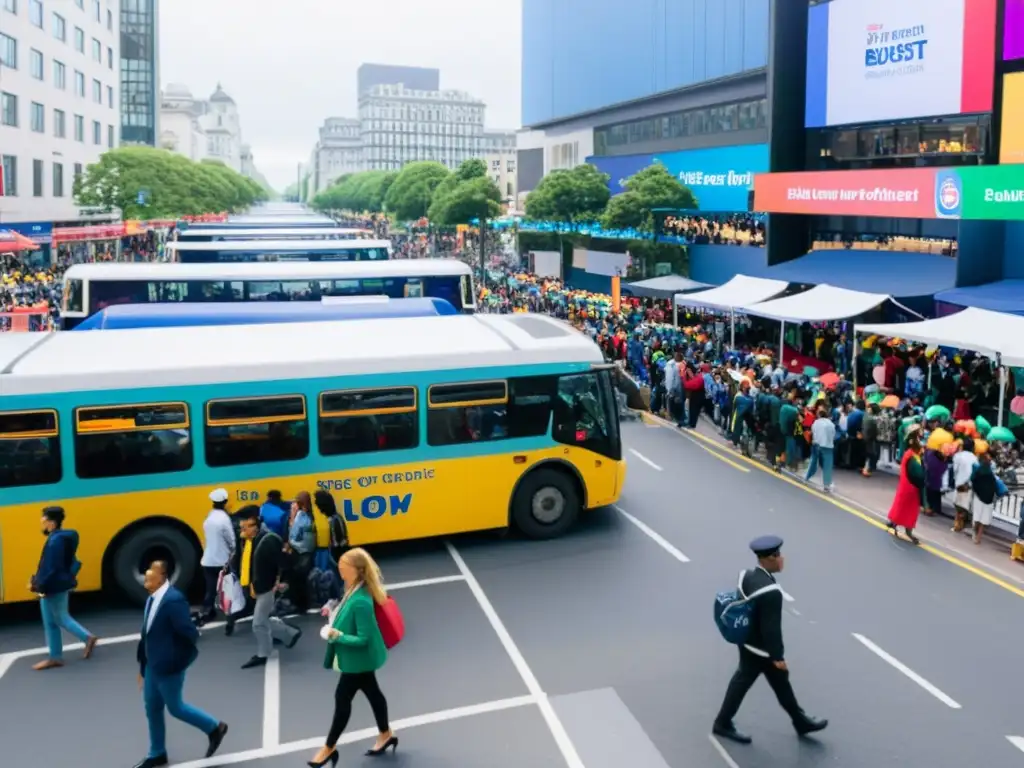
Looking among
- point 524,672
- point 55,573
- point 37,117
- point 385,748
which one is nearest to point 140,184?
point 37,117

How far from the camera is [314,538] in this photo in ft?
32.7

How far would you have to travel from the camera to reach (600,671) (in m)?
9.02

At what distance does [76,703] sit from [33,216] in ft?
188

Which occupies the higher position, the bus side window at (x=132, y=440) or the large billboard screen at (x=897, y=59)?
the large billboard screen at (x=897, y=59)

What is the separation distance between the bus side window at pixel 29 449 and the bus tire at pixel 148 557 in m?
1.04

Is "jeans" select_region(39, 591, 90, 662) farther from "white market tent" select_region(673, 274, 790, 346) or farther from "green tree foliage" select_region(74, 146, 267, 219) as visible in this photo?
"green tree foliage" select_region(74, 146, 267, 219)

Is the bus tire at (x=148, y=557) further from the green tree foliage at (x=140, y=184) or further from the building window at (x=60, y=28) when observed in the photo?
the building window at (x=60, y=28)

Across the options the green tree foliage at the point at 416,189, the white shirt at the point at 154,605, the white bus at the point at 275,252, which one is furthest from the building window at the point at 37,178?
the white shirt at the point at 154,605

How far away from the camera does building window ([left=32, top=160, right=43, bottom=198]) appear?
5934 centimetres

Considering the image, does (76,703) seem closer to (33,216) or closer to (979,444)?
(979,444)

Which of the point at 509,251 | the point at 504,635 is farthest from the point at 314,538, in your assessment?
the point at 509,251

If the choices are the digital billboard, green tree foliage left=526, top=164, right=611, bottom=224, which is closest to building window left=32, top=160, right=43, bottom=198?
green tree foliage left=526, top=164, right=611, bottom=224

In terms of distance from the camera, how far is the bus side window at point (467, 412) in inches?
471

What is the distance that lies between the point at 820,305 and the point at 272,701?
1912cm
